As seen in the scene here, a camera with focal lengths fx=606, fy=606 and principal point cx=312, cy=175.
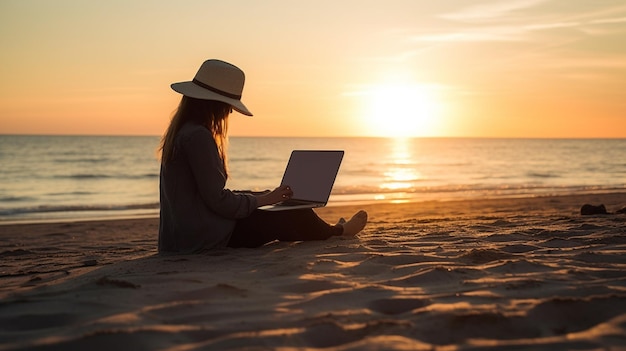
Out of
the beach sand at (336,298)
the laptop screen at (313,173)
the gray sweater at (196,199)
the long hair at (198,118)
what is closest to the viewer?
the beach sand at (336,298)

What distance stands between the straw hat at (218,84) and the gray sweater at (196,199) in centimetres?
25

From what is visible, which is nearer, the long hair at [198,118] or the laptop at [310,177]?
the long hair at [198,118]

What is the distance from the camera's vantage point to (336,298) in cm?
292

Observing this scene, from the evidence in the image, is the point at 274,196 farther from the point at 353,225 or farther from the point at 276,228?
the point at 353,225

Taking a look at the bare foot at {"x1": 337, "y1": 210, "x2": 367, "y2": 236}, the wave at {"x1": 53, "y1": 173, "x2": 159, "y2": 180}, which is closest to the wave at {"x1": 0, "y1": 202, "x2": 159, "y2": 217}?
the bare foot at {"x1": 337, "y1": 210, "x2": 367, "y2": 236}

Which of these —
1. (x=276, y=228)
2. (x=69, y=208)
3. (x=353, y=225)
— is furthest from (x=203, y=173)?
(x=69, y=208)

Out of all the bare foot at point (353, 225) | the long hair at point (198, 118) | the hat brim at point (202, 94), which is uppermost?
the hat brim at point (202, 94)

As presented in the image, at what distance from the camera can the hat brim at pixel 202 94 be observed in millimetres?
4188

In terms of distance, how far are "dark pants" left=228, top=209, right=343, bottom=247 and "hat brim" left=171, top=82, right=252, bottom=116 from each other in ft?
2.61

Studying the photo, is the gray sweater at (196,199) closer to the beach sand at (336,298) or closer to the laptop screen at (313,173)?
the beach sand at (336,298)

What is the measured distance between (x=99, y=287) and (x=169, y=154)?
4.40 ft

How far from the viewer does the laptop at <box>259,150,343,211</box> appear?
4.69 metres

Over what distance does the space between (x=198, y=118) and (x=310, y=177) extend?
105 cm

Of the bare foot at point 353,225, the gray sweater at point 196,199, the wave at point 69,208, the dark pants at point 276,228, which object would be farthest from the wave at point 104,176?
the gray sweater at point 196,199
